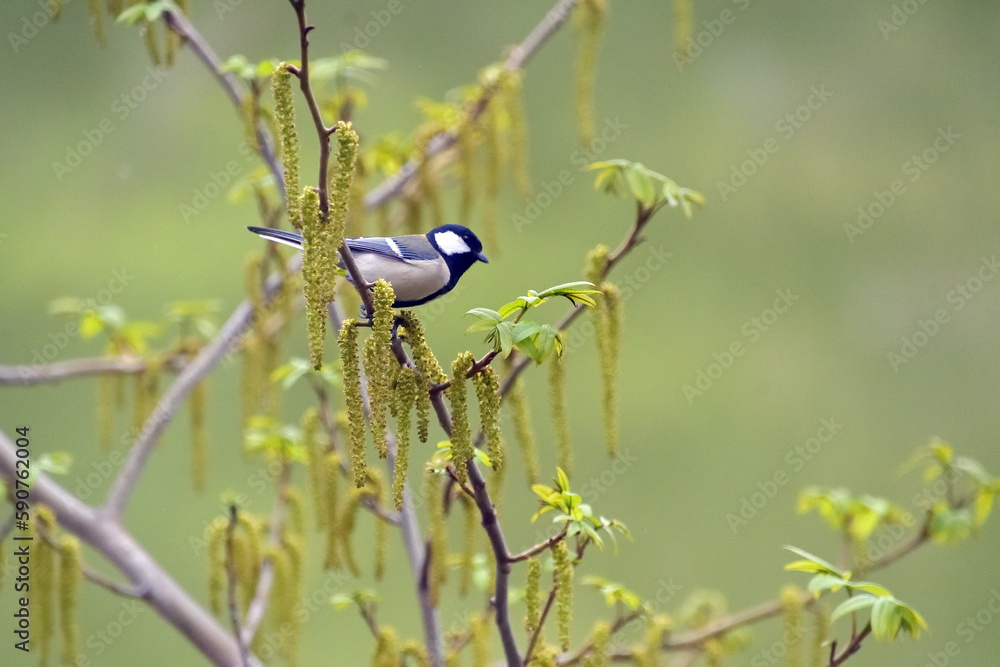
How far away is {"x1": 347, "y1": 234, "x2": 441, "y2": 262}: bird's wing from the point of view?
107cm

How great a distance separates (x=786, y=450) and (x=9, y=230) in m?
2.54

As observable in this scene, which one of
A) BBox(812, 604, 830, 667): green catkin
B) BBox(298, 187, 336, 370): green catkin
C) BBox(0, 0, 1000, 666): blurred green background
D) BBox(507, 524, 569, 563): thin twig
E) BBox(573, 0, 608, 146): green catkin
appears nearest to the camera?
BBox(298, 187, 336, 370): green catkin

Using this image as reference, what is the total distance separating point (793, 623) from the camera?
1.11 meters

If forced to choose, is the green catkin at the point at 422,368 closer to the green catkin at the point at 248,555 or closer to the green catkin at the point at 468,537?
the green catkin at the point at 468,537

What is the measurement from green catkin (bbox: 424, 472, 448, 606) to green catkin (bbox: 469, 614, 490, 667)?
66mm

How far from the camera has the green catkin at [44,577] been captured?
0.98 metres

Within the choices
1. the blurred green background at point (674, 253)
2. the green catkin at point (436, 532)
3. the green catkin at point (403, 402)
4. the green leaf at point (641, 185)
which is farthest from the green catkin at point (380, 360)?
the blurred green background at point (674, 253)

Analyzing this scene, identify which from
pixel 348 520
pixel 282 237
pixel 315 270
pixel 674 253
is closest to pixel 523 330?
pixel 315 270

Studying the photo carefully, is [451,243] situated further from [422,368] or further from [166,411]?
[422,368]

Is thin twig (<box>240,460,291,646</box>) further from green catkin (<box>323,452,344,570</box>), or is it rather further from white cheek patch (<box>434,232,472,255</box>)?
white cheek patch (<box>434,232,472,255</box>)

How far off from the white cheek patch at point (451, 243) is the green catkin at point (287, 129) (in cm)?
61

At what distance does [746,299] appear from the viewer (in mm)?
3105

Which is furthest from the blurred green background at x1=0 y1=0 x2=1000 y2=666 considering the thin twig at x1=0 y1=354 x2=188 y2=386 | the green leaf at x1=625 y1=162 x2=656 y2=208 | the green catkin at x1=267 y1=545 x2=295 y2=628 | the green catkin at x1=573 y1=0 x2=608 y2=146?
the green leaf at x1=625 y1=162 x2=656 y2=208

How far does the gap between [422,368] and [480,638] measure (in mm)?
536
